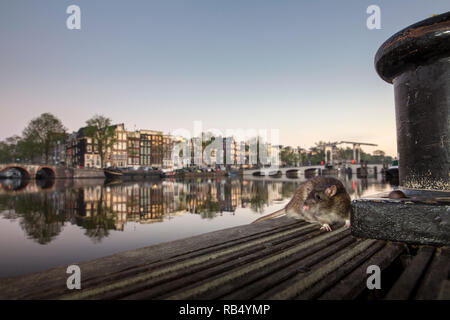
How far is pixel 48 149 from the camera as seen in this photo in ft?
180

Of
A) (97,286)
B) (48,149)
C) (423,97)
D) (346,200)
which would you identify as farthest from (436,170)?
(48,149)

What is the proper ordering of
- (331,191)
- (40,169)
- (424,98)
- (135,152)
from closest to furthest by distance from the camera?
(424,98)
(331,191)
(40,169)
(135,152)

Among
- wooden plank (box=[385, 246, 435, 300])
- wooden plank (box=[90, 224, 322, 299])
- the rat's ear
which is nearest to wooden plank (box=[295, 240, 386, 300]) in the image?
wooden plank (box=[385, 246, 435, 300])

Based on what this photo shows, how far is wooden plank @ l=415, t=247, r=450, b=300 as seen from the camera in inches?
54.8

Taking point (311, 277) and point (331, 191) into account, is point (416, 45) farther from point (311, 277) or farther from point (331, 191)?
point (311, 277)

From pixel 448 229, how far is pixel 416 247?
0.96ft

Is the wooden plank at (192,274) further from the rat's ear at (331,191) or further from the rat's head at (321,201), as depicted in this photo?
the rat's ear at (331,191)

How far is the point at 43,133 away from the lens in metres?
54.6

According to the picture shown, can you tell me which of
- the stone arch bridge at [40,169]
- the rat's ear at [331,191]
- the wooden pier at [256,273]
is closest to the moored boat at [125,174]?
the stone arch bridge at [40,169]

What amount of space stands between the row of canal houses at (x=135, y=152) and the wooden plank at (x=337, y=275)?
2775 inches

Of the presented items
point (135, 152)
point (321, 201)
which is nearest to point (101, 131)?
point (135, 152)

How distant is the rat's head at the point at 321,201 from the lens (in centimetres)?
389

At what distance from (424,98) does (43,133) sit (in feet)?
217

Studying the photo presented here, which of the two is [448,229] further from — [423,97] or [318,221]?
[318,221]
